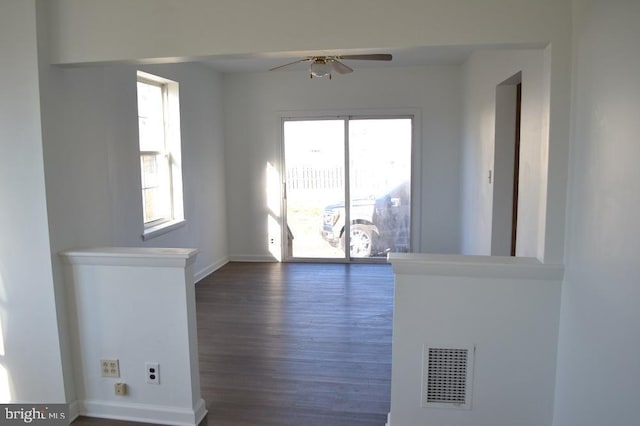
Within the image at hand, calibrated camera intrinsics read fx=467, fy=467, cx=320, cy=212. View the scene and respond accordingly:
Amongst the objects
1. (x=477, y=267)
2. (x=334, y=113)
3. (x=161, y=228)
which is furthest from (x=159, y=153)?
(x=477, y=267)

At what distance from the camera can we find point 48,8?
100 inches

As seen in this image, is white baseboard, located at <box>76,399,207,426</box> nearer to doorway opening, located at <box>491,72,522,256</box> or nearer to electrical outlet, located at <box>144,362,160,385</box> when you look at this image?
electrical outlet, located at <box>144,362,160,385</box>

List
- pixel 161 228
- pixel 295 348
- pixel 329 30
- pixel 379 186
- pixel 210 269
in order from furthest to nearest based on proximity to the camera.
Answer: pixel 379 186 → pixel 210 269 → pixel 161 228 → pixel 295 348 → pixel 329 30

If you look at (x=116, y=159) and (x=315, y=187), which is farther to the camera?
(x=315, y=187)

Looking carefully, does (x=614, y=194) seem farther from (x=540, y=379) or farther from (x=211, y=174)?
(x=211, y=174)

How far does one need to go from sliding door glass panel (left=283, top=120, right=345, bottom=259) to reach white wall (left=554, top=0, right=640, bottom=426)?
4454 mm

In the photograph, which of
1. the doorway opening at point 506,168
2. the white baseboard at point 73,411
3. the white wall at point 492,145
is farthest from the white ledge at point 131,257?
the doorway opening at point 506,168

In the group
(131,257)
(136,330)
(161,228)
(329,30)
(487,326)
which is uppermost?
(329,30)

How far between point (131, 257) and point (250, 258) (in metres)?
4.13

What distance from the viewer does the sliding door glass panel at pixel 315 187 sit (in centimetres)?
648

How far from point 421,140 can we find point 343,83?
130 cm

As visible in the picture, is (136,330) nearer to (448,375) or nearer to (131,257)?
(131,257)

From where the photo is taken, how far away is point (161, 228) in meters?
4.67

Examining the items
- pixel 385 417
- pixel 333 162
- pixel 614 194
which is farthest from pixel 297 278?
pixel 614 194
